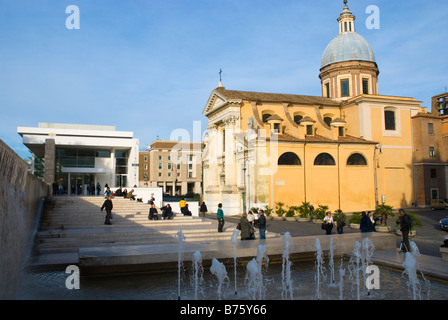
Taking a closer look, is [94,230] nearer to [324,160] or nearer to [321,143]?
[321,143]

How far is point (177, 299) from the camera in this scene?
300 inches

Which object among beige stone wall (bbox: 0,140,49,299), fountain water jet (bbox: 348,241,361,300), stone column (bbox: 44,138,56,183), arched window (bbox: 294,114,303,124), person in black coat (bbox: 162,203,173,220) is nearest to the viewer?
beige stone wall (bbox: 0,140,49,299)

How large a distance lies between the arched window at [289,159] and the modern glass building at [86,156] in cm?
1508

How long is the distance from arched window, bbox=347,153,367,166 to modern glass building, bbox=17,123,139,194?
21857mm

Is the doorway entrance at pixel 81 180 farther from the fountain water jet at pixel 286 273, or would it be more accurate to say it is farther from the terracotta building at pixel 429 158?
the terracotta building at pixel 429 158

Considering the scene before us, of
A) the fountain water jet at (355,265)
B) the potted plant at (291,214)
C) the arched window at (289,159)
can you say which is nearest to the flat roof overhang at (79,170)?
the arched window at (289,159)

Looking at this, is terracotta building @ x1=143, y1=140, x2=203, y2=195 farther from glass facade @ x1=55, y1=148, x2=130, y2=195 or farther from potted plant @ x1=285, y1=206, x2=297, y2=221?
potted plant @ x1=285, y1=206, x2=297, y2=221

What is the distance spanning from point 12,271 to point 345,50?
4509 centimetres

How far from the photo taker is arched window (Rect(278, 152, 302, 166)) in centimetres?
3442

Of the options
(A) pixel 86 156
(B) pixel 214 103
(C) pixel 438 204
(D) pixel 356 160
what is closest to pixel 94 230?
(A) pixel 86 156

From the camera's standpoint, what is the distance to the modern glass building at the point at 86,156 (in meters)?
36.2

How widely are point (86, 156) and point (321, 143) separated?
929 inches

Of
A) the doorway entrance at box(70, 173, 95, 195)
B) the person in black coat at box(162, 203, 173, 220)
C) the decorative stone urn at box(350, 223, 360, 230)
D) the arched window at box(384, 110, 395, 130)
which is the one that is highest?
the arched window at box(384, 110, 395, 130)

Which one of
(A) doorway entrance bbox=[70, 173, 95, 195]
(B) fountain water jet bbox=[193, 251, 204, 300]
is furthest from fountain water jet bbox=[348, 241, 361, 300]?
(A) doorway entrance bbox=[70, 173, 95, 195]
